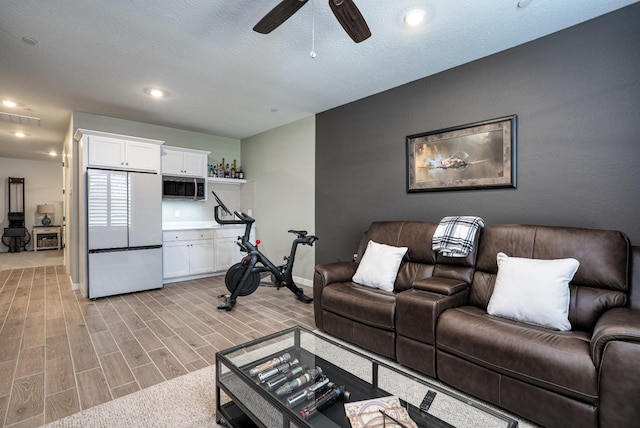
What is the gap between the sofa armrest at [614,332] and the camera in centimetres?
142

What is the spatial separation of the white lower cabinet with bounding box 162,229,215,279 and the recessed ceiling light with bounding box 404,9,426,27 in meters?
4.28

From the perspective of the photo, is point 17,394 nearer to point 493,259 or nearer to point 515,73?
point 493,259

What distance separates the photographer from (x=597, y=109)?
2.28m

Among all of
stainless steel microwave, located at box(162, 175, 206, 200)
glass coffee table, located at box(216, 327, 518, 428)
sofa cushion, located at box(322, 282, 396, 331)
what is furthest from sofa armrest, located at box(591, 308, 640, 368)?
stainless steel microwave, located at box(162, 175, 206, 200)

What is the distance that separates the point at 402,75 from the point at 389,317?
8.16ft

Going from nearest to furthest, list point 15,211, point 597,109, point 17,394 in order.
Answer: point 17,394 < point 597,109 < point 15,211

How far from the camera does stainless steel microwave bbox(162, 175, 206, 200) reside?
501 centimetres

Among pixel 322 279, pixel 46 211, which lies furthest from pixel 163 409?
pixel 46 211

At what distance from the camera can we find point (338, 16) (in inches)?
70.2

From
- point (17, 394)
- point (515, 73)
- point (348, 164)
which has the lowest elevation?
point (17, 394)

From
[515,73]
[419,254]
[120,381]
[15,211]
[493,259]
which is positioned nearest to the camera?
[120,381]

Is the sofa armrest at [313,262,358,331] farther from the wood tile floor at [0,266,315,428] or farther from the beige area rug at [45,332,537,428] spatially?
the beige area rug at [45,332,537,428]

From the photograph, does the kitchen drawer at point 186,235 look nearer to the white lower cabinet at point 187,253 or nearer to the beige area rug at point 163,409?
the white lower cabinet at point 187,253

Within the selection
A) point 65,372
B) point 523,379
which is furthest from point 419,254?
point 65,372
